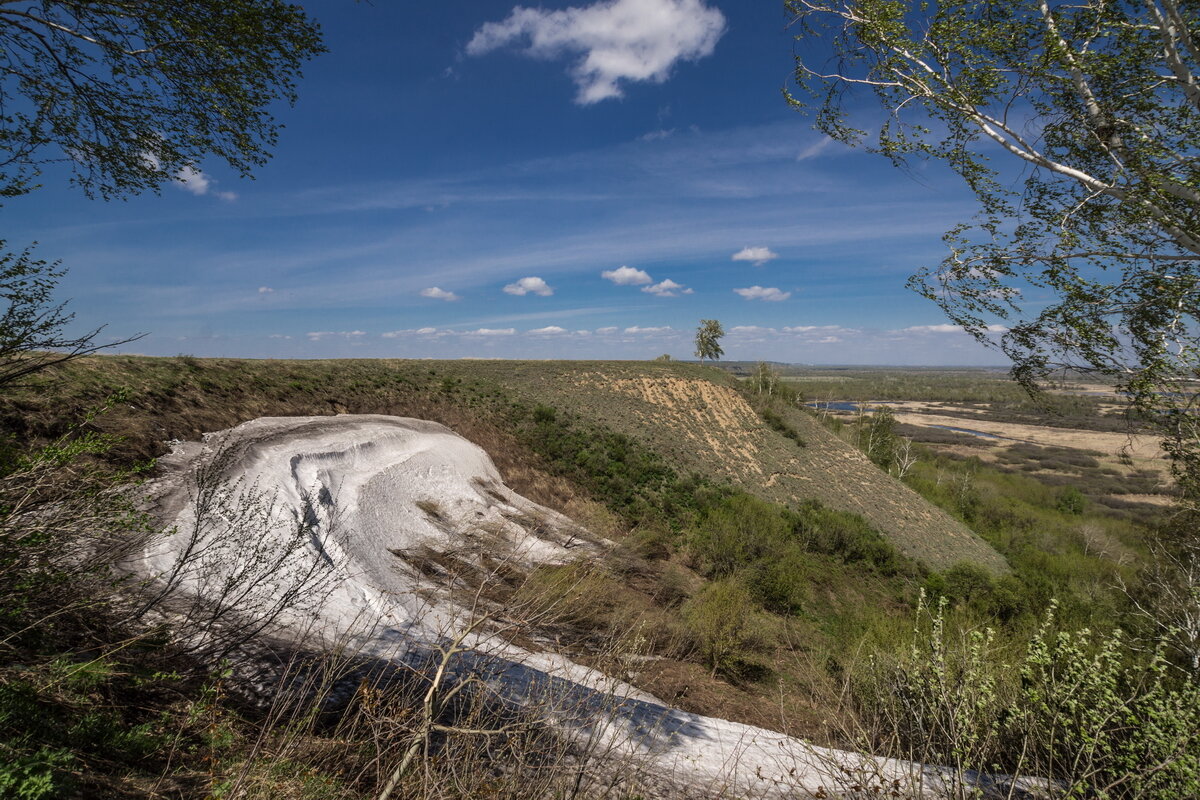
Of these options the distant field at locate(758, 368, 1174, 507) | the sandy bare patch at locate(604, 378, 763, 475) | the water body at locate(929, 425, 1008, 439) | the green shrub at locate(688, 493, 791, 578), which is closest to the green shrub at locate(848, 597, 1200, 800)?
the distant field at locate(758, 368, 1174, 507)

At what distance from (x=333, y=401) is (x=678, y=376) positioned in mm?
26281

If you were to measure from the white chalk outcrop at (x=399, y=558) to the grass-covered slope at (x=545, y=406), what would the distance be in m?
1.55

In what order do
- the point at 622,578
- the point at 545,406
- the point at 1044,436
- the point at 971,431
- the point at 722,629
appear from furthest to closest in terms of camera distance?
the point at 971,431, the point at 1044,436, the point at 545,406, the point at 622,578, the point at 722,629

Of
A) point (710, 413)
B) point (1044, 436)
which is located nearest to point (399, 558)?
point (710, 413)

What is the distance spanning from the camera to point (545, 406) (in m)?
28.9

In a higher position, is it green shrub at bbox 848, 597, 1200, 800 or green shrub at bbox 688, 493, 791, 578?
green shrub at bbox 848, 597, 1200, 800

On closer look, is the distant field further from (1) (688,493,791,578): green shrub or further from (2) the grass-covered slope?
(1) (688,493,791,578): green shrub

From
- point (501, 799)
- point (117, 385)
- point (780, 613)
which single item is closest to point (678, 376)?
point (780, 613)

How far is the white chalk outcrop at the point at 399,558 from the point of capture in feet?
17.5

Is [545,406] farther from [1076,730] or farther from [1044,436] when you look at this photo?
[1044,436]

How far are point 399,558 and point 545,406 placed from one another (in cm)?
1801

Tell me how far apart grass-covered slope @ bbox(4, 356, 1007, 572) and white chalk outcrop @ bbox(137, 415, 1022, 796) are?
61.0 inches

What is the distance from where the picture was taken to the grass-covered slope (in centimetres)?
1180

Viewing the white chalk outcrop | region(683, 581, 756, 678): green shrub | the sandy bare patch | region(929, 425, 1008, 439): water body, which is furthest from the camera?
region(929, 425, 1008, 439): water body
